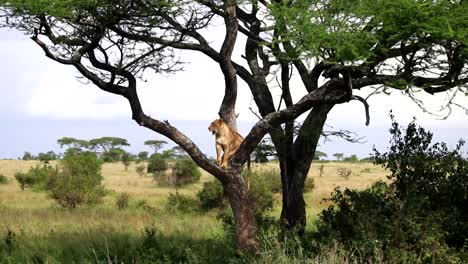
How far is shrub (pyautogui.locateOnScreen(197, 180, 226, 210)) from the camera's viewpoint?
26.9 meters

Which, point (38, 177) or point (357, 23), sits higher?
point (357, 23)

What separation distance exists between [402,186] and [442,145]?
45.7 inches

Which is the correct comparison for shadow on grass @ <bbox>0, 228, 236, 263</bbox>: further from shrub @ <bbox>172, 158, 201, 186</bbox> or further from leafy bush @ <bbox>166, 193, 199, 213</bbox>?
shrub @ <bbox>172, 158, 201, 186</bbox>

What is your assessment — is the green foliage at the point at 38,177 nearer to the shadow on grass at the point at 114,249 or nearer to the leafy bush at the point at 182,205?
the leafy bush at the point at 182,205

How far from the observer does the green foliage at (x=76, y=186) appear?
2855 centimetres

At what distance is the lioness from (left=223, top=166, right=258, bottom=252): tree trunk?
1.01 ft

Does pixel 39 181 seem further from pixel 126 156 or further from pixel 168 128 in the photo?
pixel 126 156

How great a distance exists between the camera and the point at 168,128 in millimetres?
11258

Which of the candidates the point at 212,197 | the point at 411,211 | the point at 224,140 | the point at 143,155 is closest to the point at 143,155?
the point at 143,155

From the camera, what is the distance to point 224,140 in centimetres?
1095

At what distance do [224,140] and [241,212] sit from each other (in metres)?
1.26

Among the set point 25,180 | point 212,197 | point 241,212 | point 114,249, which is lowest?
point 114,249

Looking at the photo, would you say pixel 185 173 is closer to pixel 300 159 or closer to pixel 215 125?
pixel 300 159

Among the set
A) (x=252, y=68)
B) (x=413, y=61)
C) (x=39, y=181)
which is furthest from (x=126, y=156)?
(x=413, y=61)
